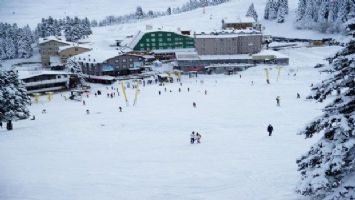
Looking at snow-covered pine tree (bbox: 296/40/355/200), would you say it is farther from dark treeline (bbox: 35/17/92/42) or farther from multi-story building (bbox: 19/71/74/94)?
dark treeline (bbox: 35/17/92/42)

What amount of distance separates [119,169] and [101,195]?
362 centimetres

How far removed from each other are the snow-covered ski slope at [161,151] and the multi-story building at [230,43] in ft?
118

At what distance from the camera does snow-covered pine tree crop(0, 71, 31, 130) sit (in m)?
33.9

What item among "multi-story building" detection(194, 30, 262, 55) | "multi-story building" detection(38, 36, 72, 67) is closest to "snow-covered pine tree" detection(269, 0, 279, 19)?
"multi-story building" detection(194, 30, 262, 55)

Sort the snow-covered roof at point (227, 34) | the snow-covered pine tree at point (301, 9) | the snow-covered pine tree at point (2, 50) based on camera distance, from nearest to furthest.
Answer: the snow-covered roof at point (227, 34), the snow-covered pine tree at point (2, 50), the snow-covered pine tree at point (301, 9)

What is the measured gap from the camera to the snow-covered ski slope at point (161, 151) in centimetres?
1577

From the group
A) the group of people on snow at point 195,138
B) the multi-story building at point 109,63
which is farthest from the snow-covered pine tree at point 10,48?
the group of people on snow at point 195,138

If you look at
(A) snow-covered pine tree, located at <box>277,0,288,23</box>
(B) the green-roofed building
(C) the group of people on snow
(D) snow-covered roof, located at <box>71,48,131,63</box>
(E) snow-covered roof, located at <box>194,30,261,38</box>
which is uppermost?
(A) snow-covered pine tree, located at <box>277,0,288,23</box>

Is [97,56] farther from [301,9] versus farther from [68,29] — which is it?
[301,9]

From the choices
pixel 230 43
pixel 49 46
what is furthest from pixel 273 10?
pixel 49 46

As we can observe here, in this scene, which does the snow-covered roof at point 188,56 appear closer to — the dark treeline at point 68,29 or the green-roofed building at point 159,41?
the green-roofed building at point 159,41

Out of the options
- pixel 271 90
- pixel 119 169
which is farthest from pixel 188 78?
pixel 119 169

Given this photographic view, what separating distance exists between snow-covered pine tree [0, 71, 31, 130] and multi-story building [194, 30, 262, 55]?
50.6 m

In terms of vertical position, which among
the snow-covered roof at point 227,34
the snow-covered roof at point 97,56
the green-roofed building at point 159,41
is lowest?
the snow-covered roof at point 97,56
